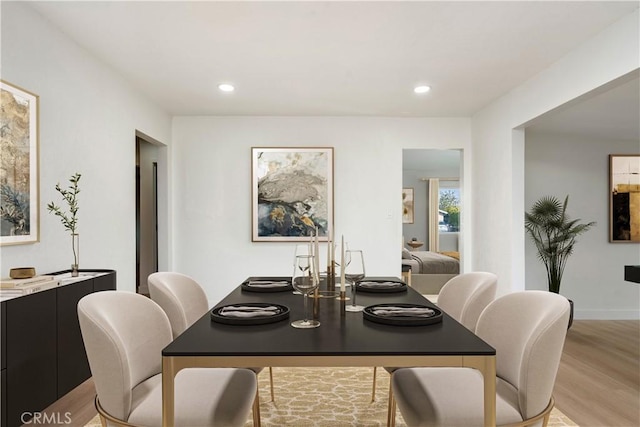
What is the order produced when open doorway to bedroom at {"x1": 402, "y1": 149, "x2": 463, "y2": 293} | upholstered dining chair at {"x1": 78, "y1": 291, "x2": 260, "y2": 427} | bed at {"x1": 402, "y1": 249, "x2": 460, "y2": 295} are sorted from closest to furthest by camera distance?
1. upholstered dining chair at {"x1": 78, "y1": 291, "x2": 260, "y2": 427}
2. bed at {"x1": 402, "y1": 249, "x2": 460, "y2": 295}
3. open doorway to bedroom at {"x1": 402, "y1": 149, "x2": 463, "y2": 293}

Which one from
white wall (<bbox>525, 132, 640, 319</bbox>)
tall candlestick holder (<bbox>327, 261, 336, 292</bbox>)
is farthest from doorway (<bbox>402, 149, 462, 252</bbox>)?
tall candlestick holder (<bbox>327, 261, 336, 292</bbox>)

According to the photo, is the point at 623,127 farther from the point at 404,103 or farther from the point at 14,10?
the point at 14,10

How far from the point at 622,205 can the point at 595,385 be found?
11.2 ft

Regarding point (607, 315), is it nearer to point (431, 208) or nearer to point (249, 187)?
point (249, 187)

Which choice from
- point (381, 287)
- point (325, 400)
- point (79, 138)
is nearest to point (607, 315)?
point (325, 400)

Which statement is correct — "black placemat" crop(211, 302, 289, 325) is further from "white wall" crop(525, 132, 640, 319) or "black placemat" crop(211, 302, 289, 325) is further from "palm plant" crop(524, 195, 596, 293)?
"white wall" crop(525, 132, 640, 319)

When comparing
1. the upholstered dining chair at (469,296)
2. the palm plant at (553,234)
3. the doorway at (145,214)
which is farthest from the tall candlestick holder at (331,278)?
the doorway at (145,214)

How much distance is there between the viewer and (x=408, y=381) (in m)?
1.83

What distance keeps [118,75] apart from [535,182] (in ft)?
16.3

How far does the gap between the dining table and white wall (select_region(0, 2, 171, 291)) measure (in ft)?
5.99

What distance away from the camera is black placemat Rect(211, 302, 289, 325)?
5.32ft

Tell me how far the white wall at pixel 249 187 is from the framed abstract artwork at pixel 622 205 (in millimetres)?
2282

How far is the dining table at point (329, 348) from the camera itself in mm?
1298

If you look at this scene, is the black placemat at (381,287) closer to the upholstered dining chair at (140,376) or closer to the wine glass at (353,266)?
the wine glass at (353,266)
